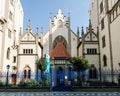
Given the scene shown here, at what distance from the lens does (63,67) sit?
40.4 meters

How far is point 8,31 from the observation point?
38.1 meters

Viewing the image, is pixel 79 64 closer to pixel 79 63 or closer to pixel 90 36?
pixel 79 63

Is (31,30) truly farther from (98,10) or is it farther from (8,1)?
(98,10)

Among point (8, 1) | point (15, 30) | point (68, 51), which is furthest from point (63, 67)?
point (8, 1)

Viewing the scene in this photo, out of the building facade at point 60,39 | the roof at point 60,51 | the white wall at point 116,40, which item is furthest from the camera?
the building facade at point 60,39

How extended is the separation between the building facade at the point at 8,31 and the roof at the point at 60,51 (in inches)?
300

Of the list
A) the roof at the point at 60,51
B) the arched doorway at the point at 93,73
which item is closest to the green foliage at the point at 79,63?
the arched doorway at the point at 93,73

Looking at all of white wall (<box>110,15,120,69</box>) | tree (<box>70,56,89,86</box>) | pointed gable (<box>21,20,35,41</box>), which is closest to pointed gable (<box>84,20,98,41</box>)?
white wall (<box>110,15,120,69</box>)

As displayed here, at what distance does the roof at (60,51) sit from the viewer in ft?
137

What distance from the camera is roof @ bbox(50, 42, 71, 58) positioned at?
4169 centimetres

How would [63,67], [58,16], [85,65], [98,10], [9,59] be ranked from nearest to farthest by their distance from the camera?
1. [85,65]
2. [9,59]
3. [63,67]
4. [98,10]
5. [58,16]

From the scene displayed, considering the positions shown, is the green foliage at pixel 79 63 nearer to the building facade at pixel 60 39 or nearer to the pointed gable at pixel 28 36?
the building facade at pixel 60 39

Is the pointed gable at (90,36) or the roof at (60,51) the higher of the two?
the pointed gable at (90,36)

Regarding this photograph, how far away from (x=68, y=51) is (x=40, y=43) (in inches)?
239
